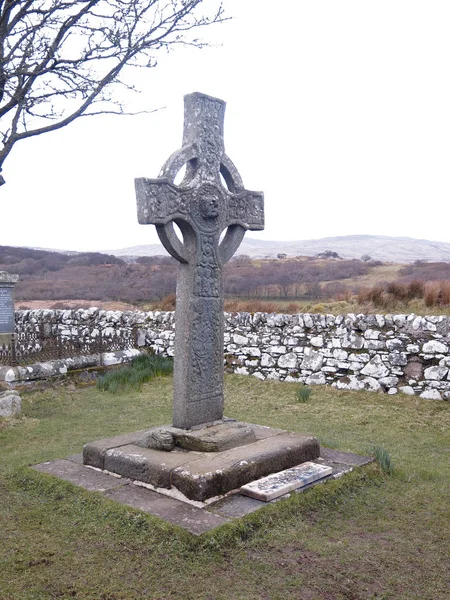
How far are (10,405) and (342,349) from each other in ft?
17.4

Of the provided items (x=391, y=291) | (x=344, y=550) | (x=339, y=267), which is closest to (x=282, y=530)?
(x=344, y=550)

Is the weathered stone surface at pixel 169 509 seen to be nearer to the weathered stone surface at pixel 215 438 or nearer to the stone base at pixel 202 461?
the stone base at pixel 202 461

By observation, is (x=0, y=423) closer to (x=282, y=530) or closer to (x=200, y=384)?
(x=200, y=384)

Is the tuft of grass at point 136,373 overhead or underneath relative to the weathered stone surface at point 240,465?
underneath

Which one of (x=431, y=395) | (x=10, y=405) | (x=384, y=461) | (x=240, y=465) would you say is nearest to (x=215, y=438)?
(x=240, y=465)

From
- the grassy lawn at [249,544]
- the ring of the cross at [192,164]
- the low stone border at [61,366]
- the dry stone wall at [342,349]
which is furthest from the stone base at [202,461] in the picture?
the low stone border at [61,366]

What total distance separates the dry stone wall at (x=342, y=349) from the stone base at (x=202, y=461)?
3817 millimetres

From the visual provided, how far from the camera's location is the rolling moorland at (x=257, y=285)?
12.3m

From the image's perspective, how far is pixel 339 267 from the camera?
76.2ft

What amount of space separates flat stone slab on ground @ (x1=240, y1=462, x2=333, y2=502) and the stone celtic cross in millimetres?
871

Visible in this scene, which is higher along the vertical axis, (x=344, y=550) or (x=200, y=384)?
(x=200, y=384)

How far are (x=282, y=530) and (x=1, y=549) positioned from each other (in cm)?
189

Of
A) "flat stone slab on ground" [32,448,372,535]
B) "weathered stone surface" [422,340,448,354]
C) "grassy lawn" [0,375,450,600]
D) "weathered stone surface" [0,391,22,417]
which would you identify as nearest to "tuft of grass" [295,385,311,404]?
"weathered stone surface" [422,340,448,354]

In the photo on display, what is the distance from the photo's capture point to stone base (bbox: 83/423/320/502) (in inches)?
160
